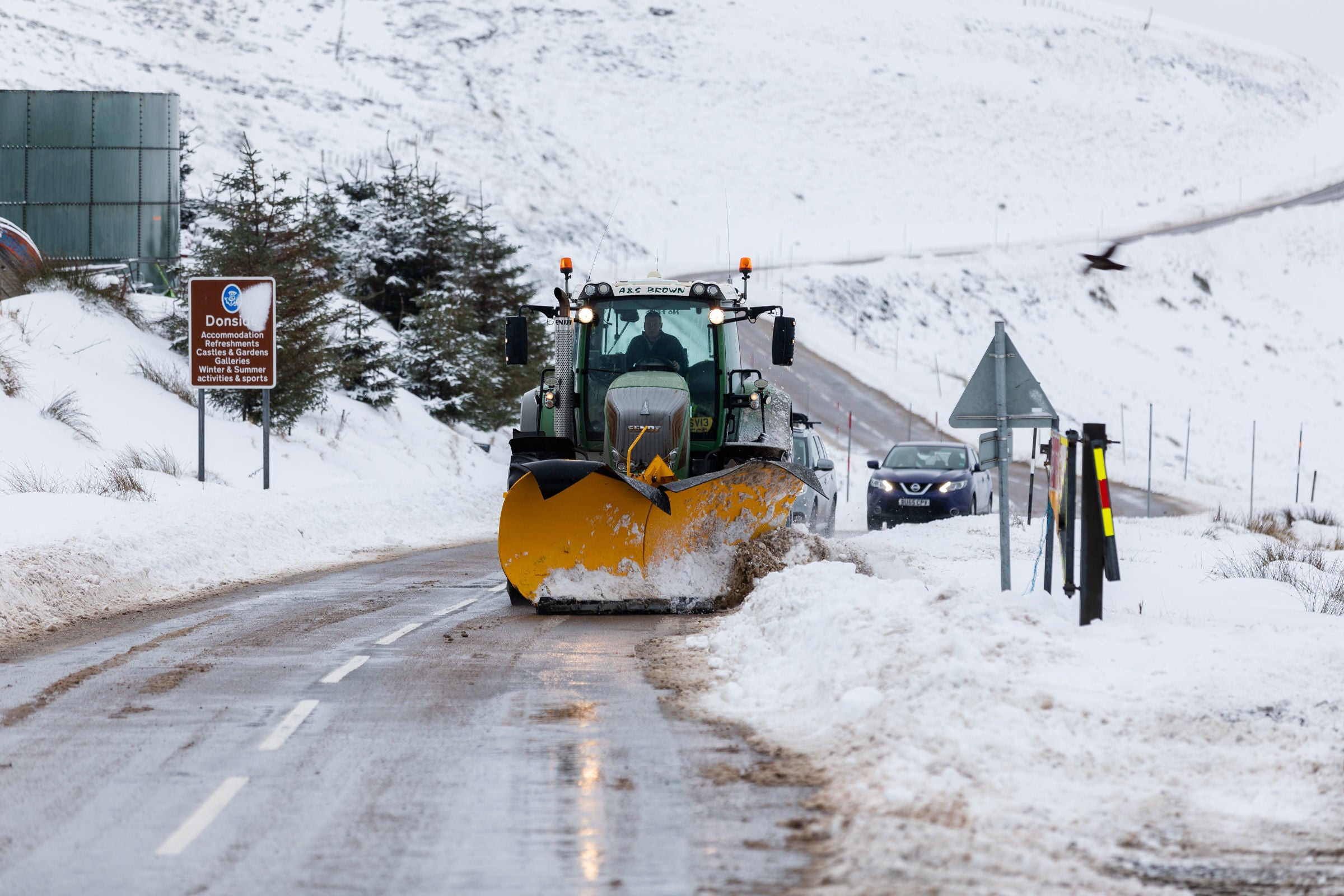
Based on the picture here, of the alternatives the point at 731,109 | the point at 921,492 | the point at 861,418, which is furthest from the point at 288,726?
the point at 731,109

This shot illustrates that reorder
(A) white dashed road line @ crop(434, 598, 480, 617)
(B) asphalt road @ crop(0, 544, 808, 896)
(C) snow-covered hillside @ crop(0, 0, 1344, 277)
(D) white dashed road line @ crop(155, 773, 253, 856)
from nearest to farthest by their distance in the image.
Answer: (B) asphalt road @ crop(0, 544, 808, 896)
(D) white dashed road line @ crop(155, 773, 253, 856)
(A) white dashed road line @ crop(434, 598, 480, 617)
(C) snow-covered hillside @ crop(0, 0, 1344, 277)

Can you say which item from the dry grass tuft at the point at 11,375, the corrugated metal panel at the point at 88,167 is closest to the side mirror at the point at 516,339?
the dry grass tuft at the point at 11,375

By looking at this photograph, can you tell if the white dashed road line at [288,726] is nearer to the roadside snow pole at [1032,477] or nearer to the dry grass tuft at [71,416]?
the roadside snow pole at [1032,477]

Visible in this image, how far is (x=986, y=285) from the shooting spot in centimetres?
6594

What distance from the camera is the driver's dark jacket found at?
43.0ft

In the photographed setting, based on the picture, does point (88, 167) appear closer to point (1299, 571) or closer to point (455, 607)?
point (455, 607)

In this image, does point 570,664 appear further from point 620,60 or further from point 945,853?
point 620,60

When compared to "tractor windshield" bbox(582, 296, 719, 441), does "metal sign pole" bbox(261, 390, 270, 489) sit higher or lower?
lower

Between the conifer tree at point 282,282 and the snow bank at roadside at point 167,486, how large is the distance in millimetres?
846

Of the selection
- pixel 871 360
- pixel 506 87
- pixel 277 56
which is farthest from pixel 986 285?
pixel 277 56

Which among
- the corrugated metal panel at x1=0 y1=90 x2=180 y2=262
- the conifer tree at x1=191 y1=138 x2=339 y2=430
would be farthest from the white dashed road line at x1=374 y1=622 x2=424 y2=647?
the corrugated metal panel at x1=0 y1=90 x2=180 y2=262

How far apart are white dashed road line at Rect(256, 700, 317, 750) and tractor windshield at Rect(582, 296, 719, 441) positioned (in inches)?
232

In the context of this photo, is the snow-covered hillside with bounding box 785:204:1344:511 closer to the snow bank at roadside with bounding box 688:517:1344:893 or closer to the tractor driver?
the tractor driver

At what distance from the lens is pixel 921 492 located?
885 inches
